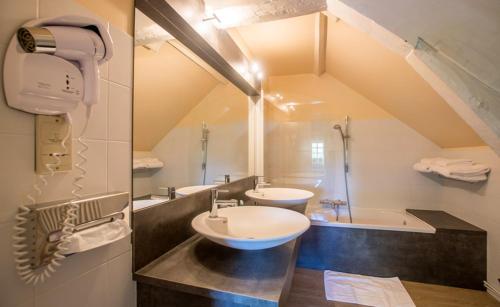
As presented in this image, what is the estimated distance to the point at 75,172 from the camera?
2.24 feet

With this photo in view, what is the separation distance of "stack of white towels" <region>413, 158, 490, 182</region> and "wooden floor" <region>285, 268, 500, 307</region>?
1044mm

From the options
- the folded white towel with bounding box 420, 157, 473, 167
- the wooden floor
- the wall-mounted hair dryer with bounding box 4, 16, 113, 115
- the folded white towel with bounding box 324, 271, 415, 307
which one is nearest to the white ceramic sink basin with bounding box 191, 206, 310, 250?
the wall-mounted hair dryer with bounding box 4, 16, 113, 115

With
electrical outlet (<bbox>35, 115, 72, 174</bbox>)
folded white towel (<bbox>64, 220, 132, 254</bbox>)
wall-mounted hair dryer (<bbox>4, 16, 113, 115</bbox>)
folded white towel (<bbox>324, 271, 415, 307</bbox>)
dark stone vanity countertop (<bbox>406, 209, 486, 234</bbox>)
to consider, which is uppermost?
wall-mounted hair dryer (<bbox>4, 16, 113, 115</bbox>)

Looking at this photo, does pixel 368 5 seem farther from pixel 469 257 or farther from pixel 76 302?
pixel 469 257

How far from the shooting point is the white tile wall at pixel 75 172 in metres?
0.53

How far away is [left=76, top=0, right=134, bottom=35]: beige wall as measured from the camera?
74 cm

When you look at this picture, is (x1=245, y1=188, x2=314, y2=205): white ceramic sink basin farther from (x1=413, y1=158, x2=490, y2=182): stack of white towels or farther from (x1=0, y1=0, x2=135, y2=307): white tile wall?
(x1=413, y1=158, x2=490, y2=182): stack of white towels

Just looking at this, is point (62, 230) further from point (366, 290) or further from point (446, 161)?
point (446, 161)

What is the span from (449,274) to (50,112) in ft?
10.4

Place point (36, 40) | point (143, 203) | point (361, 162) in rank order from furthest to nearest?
point (361, 162) → point (143, 203) → point (36, 40)

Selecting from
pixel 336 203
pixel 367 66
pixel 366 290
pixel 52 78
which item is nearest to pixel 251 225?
pixel 52 78

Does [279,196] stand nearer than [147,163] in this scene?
No

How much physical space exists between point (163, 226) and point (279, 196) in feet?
4.18

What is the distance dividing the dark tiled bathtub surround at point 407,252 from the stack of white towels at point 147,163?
188 cm
